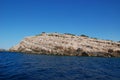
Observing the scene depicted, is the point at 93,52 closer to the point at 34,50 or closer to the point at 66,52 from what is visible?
the point at 66,52

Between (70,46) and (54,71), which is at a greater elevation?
(70,46)

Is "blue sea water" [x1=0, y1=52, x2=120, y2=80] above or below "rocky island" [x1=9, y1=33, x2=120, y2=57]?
below

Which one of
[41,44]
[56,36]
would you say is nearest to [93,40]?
[56,36]

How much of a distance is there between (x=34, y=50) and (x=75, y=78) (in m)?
92.3

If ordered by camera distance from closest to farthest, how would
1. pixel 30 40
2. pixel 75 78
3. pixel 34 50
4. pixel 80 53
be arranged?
1. pixel 75 78
2. pixel 80 53
3. pixel 34 50
4. pixel 30 40

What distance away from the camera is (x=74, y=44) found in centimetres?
11219

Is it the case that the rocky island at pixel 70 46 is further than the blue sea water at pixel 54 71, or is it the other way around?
the rocky island at pixel 70 46

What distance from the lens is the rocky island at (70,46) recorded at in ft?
360

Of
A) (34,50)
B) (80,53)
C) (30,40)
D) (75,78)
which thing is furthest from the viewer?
(30,40)

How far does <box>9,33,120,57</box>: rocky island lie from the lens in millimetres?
109625

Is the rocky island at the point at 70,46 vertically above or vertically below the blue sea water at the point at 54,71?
above

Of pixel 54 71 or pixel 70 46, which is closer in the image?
pixel 54 71

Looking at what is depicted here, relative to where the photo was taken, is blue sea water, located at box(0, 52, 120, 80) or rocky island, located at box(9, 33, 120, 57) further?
rocky island, located at box(9, 33, 120, 57)

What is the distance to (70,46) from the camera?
11075 centimetres
